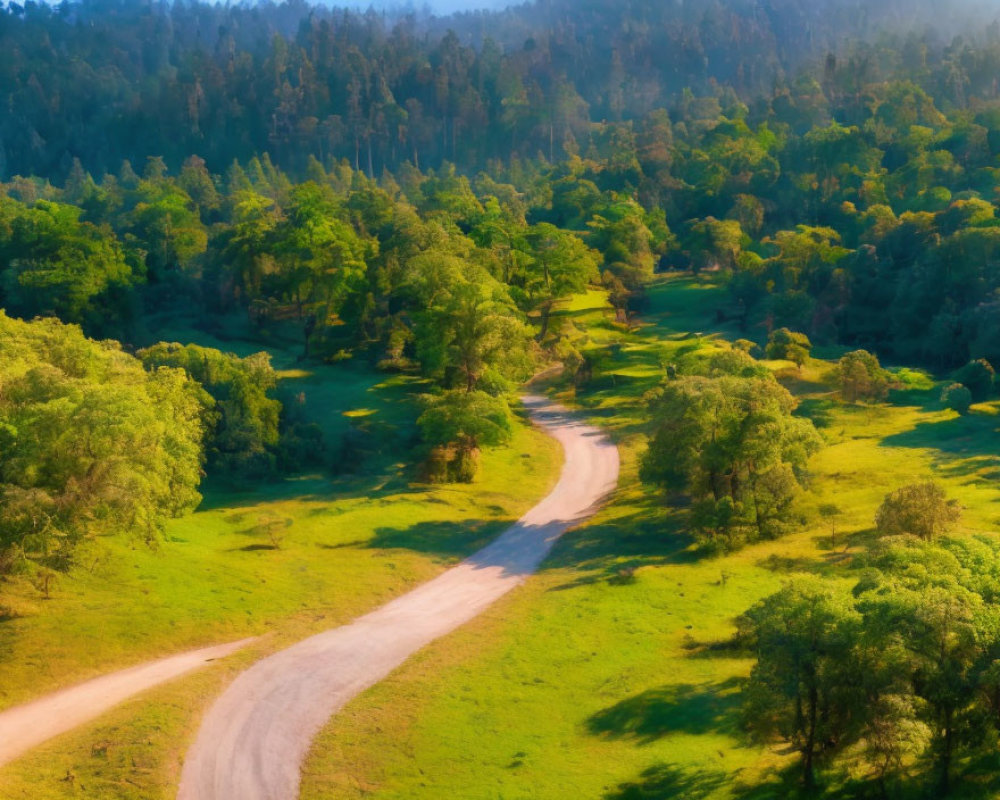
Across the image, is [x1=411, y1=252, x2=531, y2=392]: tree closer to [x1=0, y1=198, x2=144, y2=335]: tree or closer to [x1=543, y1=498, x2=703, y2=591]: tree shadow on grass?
[x1=543, y1=498, x2=703, y2=591]: tree shadow on grass

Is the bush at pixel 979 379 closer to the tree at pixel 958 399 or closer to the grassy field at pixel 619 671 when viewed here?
the tree at pixel 958 399

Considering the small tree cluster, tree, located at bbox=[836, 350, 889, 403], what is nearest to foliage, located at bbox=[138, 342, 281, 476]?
the small tree cluster

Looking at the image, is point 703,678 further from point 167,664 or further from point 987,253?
point 987,253

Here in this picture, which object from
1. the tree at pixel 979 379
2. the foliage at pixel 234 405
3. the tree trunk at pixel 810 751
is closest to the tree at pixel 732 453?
the tree trunk at pixel 810 751

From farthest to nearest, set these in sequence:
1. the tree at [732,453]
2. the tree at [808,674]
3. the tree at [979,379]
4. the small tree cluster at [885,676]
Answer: the tree at [979,379]
the tree at [732,453]
the tree at [808,674]
the small tree cluster at [885,676]

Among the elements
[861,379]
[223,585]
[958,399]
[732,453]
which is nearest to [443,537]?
[223,585]

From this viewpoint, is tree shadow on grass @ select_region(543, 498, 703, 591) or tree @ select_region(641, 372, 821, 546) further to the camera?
tree @ select_region(641, 372, 821, 546)

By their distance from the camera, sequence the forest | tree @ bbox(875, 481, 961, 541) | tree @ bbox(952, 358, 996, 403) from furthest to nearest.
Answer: tree @ bbox(952, 358, 996, 403)
tree @ bbox(875, 481, 961, 541)
the forest
